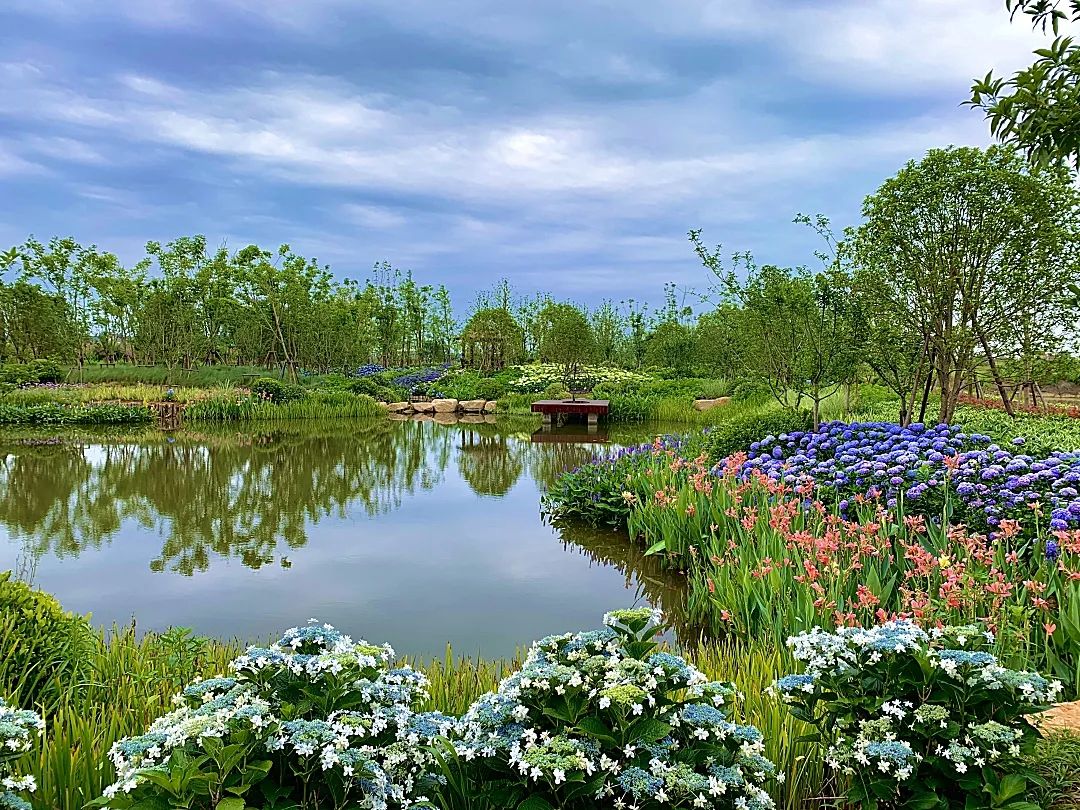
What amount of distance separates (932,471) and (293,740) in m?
5.55

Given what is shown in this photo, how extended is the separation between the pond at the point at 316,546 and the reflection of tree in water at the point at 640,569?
3 centimetres

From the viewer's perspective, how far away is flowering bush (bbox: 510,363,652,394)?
24.1m

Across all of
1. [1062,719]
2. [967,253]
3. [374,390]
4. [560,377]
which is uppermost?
[967,253]

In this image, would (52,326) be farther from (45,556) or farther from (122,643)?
(122,643)

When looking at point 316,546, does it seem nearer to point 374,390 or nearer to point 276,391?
point 276,391

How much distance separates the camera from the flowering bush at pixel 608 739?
1.76 metres

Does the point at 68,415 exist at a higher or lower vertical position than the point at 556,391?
lower

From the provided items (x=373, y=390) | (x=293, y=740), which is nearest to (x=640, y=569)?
(x=293, y=740)

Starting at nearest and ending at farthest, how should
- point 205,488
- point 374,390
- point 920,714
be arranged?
point 920,714 → point 205,488 → point 374,390

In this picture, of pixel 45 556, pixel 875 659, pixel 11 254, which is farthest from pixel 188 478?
pixel 11 254

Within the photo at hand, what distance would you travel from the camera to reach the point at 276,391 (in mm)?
22203

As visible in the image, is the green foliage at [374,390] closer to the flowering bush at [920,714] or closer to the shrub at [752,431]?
the shrub at [752,431]

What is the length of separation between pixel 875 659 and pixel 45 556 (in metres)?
7.28

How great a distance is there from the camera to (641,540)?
738 centimetres
